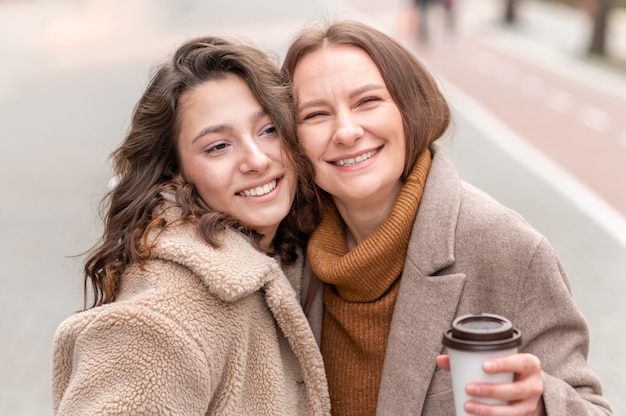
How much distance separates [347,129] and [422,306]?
1.83 feet

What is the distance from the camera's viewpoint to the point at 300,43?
3184 mm

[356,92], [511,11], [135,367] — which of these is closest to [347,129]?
[356,92]

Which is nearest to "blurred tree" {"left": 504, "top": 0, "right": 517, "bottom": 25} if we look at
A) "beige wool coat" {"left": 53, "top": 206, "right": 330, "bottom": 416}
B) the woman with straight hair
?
the woman with straight hair

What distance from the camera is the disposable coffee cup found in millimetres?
2115

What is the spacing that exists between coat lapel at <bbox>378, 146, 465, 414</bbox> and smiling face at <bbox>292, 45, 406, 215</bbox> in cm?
19

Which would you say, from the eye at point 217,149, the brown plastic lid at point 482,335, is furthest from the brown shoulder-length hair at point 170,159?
the brown plastic lid at point 482,335

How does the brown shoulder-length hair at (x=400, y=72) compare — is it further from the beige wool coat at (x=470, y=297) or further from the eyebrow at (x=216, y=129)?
the eyebrow at (x=216, y=129)

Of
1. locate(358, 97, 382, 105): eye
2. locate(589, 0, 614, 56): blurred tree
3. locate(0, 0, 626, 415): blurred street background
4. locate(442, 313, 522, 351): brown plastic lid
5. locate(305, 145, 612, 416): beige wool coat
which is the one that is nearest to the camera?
locate(442, 313, 522, 351): brown plastic lid

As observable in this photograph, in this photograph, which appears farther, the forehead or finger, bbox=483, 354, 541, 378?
the forehead

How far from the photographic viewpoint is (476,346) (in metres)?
2.11

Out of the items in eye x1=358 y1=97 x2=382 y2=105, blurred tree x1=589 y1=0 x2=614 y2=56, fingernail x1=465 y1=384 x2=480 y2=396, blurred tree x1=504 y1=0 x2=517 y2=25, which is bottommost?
blurred tree x1=504 y1=0 x2=517 y2=25

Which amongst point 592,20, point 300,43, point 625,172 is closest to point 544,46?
point 592,20

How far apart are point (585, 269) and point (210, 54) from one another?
576 cm

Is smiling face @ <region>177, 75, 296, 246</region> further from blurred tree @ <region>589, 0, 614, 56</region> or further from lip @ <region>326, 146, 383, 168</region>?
blurred tree @ <region>589, 0, 614, 56</region>
